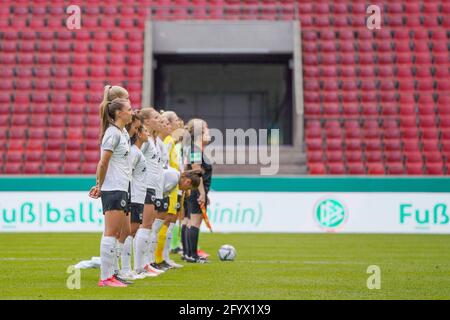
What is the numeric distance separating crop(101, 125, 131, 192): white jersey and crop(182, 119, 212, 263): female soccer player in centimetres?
293

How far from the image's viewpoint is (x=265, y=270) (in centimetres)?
1022

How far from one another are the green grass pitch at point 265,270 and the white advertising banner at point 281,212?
125 centimetres

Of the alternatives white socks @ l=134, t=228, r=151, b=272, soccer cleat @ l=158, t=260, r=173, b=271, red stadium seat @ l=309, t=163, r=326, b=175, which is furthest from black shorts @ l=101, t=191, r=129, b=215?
red stadium seat @ l=309, t=163, r=326, b=175

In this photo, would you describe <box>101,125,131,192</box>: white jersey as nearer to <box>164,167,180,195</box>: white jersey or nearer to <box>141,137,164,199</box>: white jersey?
<box>141,137,164,199</box>: white jersey

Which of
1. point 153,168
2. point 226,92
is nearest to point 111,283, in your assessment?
point 153,168

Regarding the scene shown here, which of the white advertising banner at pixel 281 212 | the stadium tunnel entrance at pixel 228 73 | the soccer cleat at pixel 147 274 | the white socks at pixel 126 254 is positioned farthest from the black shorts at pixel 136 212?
the stadium tunnel entrance at pixel 228 73

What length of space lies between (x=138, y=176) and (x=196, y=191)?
2.64 m

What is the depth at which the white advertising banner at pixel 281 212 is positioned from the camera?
17.6m

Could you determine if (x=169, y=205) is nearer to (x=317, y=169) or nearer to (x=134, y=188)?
(x=134, y=188)

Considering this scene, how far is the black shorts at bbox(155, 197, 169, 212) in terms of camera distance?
9.86 metres

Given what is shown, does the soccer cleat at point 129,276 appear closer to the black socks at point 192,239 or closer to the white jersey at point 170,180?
the white jersey at point 170,180

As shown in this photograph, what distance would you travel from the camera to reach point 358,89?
2350 cm
